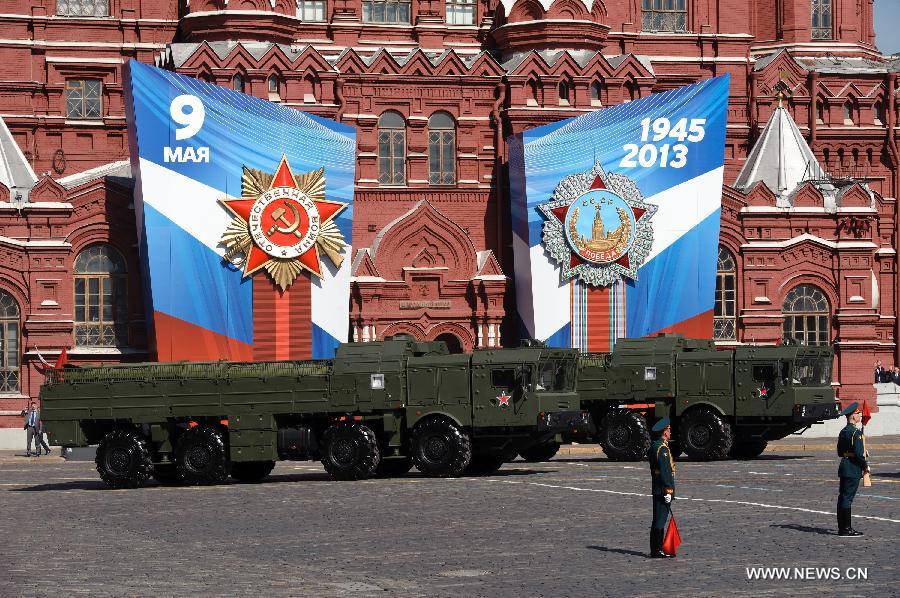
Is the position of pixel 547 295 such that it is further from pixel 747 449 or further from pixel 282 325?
pixel 747 449

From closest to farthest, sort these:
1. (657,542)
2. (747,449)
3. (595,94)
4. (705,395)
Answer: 1. (657,542)
2. (705,395)
3. (747,449)
4. (595,94)

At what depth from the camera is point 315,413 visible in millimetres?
38719

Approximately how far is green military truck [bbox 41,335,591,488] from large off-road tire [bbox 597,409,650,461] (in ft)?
13.4

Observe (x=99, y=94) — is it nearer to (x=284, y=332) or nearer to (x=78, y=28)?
(x=78, y=28)

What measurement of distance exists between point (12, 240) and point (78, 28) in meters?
9.17

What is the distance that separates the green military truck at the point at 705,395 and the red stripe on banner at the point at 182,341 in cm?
1600

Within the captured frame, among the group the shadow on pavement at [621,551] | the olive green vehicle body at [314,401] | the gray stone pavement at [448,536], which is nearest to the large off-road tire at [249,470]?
the gray stone pavement at [448,536]

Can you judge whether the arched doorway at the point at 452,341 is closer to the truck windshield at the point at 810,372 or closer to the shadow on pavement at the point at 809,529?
the truck windshield at the point at 810,372

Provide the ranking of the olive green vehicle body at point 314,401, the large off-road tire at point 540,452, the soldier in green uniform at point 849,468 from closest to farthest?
1. the soldier in green uniform at point 849,468
2. the olive green vehicle body at point 314,401
3. the large off-road tire at point 540,452

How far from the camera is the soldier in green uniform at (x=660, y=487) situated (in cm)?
2336

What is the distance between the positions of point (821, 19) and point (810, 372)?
30.9 m

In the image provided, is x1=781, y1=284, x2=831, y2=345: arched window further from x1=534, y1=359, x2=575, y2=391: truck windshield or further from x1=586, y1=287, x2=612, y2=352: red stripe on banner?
x1=534, y1=359, x2=575, y2=391: truck windshield

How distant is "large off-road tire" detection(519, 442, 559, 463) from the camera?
43656mm

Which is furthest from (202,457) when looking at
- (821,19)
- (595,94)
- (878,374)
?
(821,19)
